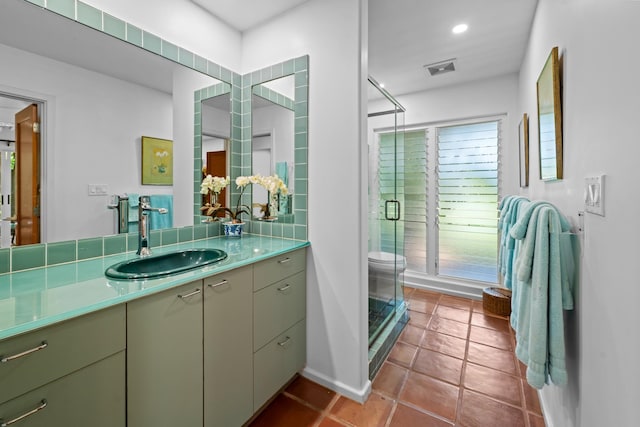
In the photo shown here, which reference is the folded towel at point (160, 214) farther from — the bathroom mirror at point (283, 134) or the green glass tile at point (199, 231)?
the bathroom mirror at point (283, 134)

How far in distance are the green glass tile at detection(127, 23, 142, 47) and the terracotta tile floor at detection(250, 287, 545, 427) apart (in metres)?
2.22

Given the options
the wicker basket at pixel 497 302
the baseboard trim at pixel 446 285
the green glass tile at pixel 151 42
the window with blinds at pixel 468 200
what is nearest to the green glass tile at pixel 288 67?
the green glass tile at pixel 151 42

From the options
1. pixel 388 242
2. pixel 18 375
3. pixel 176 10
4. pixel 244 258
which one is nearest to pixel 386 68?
pixel 388 242

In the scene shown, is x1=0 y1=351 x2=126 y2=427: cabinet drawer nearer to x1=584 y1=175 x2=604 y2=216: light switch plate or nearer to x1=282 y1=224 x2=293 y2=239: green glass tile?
x1=282 y1=224 x2=293 y2=239: green glass tile

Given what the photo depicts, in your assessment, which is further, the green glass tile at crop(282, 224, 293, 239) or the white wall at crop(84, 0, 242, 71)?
the green glass tile at crop(282, 224, 293, 239)

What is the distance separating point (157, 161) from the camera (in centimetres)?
174

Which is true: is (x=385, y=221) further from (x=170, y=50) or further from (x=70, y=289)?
(x=70, y=289)

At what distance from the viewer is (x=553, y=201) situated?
148cm

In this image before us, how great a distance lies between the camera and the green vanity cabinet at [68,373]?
0.75m

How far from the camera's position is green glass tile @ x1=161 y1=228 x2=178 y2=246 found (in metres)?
1.81

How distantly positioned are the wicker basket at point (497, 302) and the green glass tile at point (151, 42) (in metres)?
3.54

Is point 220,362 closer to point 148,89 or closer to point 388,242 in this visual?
point 148,89

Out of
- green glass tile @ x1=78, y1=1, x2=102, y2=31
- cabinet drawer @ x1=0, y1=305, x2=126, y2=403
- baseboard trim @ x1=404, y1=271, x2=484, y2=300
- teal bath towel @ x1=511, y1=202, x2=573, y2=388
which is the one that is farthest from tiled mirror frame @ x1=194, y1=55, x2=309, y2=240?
baseboard trim @ x1=404, y1=271, x2=484, y2=300

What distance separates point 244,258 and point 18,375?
2.79 feet
